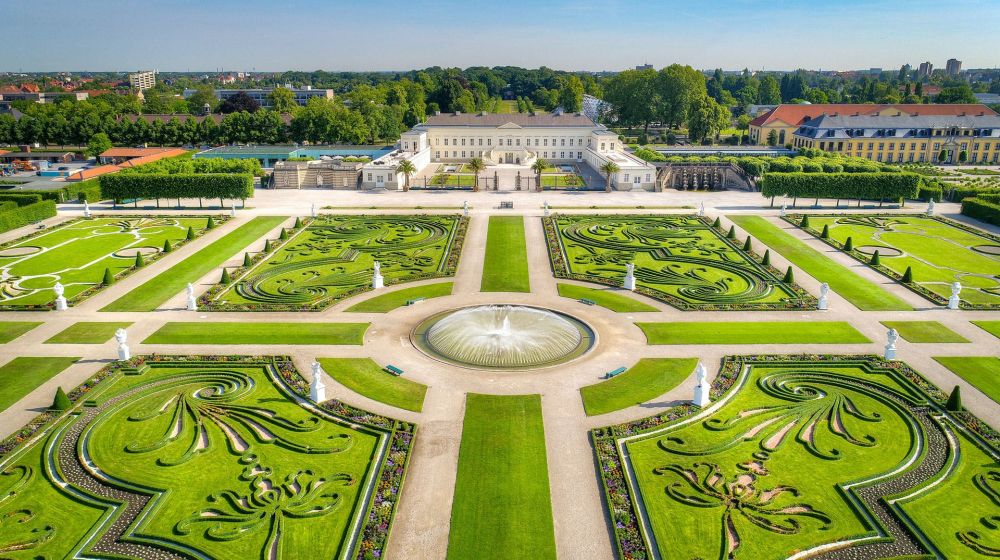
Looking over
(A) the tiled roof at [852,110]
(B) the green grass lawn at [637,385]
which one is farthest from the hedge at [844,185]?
(A) the tiled roof at [852,110]

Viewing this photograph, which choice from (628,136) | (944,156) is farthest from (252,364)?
(628,136)

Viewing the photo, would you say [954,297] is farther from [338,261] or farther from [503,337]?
[338,261]

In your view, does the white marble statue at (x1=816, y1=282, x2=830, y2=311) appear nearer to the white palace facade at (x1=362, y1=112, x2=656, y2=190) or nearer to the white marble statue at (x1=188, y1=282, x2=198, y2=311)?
the white marble statue at (x1=188, y1=282, x2=198, y2=311)

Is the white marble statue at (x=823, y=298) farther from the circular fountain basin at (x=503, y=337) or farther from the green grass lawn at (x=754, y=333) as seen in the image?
the circular fountain basin at (x=503, y=337)

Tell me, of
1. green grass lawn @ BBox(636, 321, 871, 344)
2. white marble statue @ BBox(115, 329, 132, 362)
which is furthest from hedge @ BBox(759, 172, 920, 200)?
white marble statue @ BBox(115, 329, 132, 362)

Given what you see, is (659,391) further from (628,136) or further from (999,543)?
(628,136)

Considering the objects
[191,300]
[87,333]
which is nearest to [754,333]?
[191,300]
